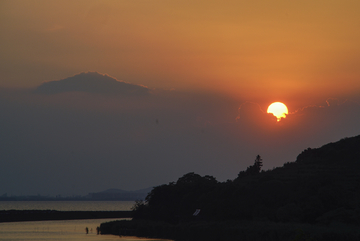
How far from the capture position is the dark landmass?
64.2 meters

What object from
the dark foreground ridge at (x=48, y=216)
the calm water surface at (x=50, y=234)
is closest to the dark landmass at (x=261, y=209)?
the calm water surface at (x=50, y=234)

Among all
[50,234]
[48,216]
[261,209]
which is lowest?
[50,234]

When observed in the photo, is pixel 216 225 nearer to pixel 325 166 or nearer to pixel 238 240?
pixel 238 240

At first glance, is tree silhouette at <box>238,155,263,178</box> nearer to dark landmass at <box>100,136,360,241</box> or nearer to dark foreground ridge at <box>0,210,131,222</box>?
dark landmass at <box>100,136,360,241</box>

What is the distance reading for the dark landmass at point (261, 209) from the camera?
6422 cm

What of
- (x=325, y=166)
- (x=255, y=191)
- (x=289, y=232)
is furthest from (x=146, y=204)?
(x=289, y=232)

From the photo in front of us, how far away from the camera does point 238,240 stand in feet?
219

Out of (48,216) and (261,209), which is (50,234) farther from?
(48,216)

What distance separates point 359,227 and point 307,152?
3225 inches

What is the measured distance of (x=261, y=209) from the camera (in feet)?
264

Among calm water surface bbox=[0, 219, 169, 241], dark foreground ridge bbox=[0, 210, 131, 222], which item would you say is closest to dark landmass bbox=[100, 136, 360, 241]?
calm water surface bbox=[0, 219, 169, 241]

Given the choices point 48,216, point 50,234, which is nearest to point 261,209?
point 50,234

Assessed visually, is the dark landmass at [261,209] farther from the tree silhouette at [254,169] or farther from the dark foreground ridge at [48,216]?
the dark foreground ridge at [48,216]

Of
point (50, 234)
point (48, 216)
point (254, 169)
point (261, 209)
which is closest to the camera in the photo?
point (261, 209)
